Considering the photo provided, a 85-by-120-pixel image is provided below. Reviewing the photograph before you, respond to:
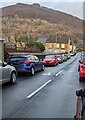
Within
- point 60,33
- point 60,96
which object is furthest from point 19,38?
point 60,33

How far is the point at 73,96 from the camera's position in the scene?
10.9 m

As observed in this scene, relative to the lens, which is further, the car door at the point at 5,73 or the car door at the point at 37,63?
the car door at the point at 37,63

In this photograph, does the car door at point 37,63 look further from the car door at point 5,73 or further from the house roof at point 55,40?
the house roof at point 55,40

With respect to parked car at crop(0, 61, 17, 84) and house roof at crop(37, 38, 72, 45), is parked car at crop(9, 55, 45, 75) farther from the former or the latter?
house roof at crop(37, 38, 72, 45)

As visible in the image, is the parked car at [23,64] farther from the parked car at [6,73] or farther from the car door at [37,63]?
the parked car at [6,73]

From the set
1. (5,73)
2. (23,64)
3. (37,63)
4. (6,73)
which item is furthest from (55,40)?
(5,73)

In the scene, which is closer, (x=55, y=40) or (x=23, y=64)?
(x=23, y=64)

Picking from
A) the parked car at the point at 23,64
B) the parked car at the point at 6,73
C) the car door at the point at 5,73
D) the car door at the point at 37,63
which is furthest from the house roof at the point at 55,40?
the car door at the point at 5,73

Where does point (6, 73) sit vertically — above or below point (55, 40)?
below

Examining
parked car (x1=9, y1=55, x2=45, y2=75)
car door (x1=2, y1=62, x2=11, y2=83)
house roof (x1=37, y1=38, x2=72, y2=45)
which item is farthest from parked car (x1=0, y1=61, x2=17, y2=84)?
house roof (x1=37, y1=38, x2=72, y2=45)

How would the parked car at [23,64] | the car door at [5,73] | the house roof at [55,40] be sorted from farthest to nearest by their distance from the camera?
the house roof at [55,40] → the parked car at [23,64] → the car door at [5,73]

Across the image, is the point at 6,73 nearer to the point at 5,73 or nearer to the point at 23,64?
the point at 5,73

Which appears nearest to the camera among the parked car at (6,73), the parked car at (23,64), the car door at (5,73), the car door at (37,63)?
the parked car at (6,73)

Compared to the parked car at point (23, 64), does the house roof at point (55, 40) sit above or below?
above
